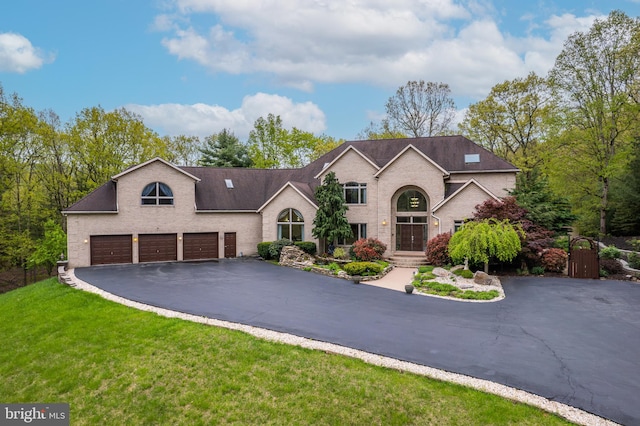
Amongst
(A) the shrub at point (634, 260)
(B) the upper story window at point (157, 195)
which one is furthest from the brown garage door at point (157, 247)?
(A) the shrub at point (634, 260)

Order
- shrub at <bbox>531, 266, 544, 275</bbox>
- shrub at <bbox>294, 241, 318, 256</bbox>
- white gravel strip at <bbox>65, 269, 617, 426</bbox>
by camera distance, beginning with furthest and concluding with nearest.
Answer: shrub at <bbox>294, 241, 318, 256</bbox>
shrub at <bbox>531, 266, 544, 275</bbox>
white gravel strip at <bbox>65, 269, 617, 426</bbox>

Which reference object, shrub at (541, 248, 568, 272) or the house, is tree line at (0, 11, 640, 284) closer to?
shrub at (541, 248, 568, 272)

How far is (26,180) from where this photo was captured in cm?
3083

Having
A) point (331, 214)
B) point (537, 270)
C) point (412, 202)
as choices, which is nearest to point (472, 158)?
point (412, 202)

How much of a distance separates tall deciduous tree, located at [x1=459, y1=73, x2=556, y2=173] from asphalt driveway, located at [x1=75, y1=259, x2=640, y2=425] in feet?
66.8

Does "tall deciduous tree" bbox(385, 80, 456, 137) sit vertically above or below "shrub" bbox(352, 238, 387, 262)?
above

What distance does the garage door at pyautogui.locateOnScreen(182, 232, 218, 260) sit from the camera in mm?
24938

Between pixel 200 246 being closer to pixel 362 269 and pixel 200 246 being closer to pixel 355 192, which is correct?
pixel 355 192

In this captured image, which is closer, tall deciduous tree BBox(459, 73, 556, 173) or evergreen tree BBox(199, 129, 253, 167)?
tall deciduous tree BBox(459, 73, 556, 173)

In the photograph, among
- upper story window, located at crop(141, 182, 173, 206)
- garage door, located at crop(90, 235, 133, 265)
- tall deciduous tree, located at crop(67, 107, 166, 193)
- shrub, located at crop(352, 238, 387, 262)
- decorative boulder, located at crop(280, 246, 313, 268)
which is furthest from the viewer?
tall deciduous tree, located at crop(67, 107, 166, 193)

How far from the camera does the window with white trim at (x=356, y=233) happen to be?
25.3 m

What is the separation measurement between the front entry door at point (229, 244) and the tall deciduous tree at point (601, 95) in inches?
1092

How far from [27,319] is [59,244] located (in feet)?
53.3

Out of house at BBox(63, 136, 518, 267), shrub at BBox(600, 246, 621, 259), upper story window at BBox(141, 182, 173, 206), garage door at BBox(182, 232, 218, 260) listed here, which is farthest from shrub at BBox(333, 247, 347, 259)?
shrub at BBox(600, 246, 621, 259)
